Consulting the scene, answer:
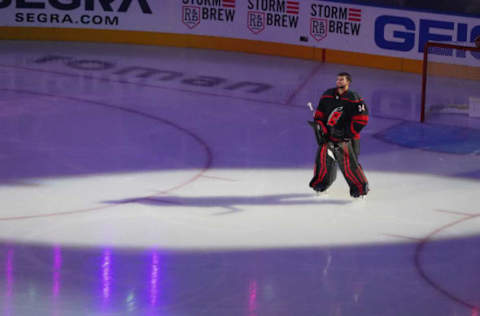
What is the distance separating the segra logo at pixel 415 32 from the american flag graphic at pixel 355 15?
0.27 meters

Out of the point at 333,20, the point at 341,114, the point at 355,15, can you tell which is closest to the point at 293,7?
the point at 333,20

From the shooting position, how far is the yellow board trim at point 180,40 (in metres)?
14.8

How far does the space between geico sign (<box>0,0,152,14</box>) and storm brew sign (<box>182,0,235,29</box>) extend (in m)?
0.63

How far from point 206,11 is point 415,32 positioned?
11.4 feet

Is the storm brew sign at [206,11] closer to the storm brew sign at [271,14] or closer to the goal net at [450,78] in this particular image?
the storm brew sign at [271,14]

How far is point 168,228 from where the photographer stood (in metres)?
7.23

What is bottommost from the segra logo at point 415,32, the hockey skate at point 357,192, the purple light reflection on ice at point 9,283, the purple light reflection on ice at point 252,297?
the purple light reflection on ice at point 252,297

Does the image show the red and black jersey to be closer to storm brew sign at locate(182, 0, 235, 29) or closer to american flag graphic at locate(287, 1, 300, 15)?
american flag graphic at locate(287, 1, 300, 15)

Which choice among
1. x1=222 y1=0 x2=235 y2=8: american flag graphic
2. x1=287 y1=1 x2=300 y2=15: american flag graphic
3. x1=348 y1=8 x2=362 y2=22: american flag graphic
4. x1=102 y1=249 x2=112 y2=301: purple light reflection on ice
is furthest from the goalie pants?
x1=222 y1=0 x2=235 y2=8: american flag graphic

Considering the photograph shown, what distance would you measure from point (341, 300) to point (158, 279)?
1.18 meters

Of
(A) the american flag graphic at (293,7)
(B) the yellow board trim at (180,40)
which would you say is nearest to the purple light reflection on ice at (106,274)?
(B) the yellow board trim at (180,40)

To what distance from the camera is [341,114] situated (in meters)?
7.82

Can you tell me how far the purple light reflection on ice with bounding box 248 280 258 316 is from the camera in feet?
18.4

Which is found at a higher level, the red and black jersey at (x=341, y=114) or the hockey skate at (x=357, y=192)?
the red and black jersey at (x=341, y=114)
